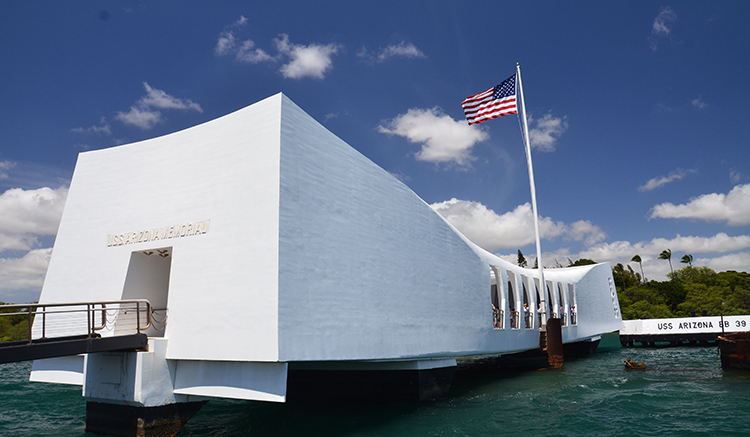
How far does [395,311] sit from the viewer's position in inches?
492

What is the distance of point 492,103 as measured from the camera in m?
18.9

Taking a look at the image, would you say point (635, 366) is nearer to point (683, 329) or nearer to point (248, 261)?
point (683, 329)

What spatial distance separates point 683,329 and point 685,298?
1156 inches

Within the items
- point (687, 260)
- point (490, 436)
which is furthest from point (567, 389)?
point (687, 260)

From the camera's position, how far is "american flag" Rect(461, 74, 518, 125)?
61.4ft

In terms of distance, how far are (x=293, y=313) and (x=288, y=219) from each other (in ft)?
6.20

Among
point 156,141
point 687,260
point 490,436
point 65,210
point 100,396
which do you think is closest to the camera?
point 100,396

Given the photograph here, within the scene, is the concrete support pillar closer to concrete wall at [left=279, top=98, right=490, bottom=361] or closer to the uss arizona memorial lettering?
the uss arizona memorial lettering

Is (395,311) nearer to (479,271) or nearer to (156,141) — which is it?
(479,271)

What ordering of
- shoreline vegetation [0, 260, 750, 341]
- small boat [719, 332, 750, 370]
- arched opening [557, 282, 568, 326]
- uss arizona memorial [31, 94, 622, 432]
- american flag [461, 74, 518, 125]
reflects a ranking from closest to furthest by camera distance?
uss arizona memorial [31, 94, 622, 432] → american flag [461, 74, 518, 125] → small boat [719, 332, 750, 370] → arched opening [557, 282, 568, 326] → shoreline vegetation [0, 260, 750, 341]

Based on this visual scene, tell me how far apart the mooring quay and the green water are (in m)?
17.8

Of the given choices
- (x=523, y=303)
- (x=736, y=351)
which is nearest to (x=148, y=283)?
(x=523, y=303)

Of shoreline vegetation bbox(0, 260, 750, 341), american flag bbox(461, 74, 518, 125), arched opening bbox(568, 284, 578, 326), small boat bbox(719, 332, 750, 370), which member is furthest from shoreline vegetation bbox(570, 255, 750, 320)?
american flag bbox(461, 74, 518, 125)

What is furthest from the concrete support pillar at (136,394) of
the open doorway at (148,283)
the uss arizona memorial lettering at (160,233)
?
the uss arizona memorial lettering at (160,233)
